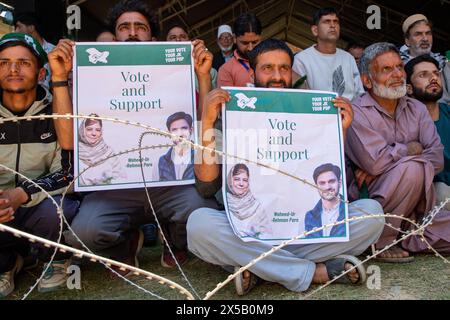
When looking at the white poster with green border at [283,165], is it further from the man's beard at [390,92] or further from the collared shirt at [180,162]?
the man's beard at [390,92]

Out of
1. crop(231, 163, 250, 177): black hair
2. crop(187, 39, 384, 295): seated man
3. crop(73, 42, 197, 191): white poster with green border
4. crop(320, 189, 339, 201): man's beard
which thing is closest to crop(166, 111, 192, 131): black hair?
crop(73, 42, 197, 191): white poster with green border

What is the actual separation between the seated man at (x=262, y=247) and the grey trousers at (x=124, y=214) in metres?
0.28

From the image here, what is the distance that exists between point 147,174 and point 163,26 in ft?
34.2

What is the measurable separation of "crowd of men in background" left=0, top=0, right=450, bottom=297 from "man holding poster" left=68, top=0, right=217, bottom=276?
0.01 metres

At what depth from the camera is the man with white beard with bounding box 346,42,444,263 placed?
3039mm

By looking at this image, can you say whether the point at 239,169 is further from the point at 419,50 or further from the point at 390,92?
the point at 419,50

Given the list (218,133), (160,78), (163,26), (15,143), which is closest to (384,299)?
(218,133)

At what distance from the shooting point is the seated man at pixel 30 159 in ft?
9.23

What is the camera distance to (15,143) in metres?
2.90

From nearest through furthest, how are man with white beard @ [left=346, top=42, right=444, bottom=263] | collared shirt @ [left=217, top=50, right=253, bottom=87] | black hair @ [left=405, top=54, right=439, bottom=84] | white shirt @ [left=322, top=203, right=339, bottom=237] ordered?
white shirt @ [left=322, top=203, right=339, bottom=237] < man with white beard @ [left=346, top=42, right=444, bottom=263] < black hair @ [left=405, top=54, right=439, bottom=84] < collared shirt @ [left=217, top=50, right=253, bottom=87]

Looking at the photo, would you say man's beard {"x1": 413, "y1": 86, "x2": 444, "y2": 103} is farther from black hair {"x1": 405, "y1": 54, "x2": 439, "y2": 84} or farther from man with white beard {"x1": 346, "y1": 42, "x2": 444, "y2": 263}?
man with white beard {"x1": 346, "y1": 42, "x2": 444, "y2": 263}

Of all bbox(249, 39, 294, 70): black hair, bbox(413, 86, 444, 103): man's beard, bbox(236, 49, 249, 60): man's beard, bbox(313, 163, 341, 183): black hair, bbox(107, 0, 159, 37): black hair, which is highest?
bbox(107, 0, 159, 37): black hair

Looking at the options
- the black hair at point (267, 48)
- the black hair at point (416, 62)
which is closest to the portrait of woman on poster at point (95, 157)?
the black hair at point (267, 48)

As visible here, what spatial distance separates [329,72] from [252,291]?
2.49 meters
